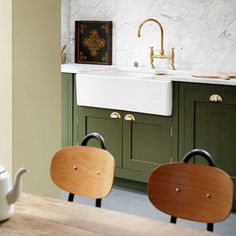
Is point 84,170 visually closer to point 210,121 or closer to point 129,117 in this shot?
point 210,121

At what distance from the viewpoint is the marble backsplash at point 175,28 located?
519cm

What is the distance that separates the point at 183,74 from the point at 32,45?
2118 mm

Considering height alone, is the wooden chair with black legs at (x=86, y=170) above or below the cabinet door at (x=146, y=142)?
above

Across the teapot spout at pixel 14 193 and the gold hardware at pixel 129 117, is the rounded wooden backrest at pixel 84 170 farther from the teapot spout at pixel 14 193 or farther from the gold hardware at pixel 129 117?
the gold hardware at pixel 129 117

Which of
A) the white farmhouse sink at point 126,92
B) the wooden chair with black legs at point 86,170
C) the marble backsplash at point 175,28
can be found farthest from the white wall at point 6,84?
the marble backsplash at point 175,28

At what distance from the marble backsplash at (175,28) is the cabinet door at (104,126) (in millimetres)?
701

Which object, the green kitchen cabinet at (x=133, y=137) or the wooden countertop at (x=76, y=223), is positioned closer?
the wooden countertop at (x=76, y=223)

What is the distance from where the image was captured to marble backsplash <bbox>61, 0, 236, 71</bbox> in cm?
519

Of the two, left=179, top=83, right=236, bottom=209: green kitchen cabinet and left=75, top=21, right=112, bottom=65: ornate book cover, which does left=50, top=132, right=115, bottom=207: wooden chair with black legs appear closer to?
left=179, top=83, right=236, bottom=209: green kitchen cabinet

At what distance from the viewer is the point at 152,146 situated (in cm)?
502

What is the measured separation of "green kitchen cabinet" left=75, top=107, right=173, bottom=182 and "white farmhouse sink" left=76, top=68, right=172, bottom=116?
72 millimetres

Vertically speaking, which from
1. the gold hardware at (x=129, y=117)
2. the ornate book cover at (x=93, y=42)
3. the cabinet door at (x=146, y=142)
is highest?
the ornate book cover at (x=93, y=42)

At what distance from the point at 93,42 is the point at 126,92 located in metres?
1.09

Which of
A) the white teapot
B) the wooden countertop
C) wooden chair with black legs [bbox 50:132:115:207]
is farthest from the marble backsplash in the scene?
the white teapot
